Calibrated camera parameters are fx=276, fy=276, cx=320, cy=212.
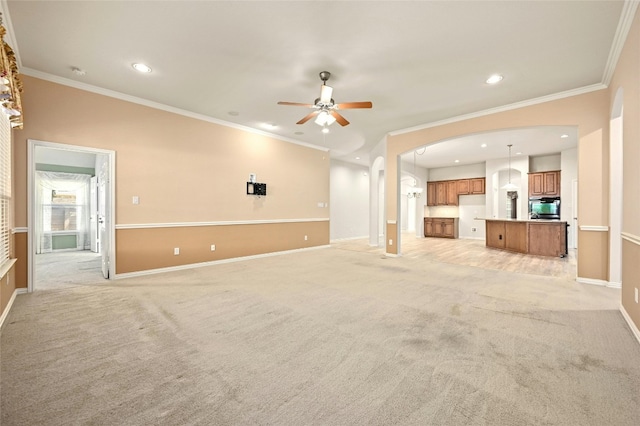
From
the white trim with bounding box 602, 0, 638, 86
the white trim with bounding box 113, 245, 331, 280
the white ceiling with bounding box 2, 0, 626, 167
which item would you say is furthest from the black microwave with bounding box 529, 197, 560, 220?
the white trim with bounding box 113, 245, 331, 280

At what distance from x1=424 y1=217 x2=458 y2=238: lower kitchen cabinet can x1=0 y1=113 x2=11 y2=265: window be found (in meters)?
11.2

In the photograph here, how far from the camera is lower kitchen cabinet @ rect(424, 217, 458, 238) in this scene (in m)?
10.6

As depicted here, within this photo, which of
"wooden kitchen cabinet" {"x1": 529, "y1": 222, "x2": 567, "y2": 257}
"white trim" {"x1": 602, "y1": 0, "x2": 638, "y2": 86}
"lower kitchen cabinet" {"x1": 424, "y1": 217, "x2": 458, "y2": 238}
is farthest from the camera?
"lower kitchen cabinet" {"x1": 424, "y1": 217, "x2": 458, "y2": 238}

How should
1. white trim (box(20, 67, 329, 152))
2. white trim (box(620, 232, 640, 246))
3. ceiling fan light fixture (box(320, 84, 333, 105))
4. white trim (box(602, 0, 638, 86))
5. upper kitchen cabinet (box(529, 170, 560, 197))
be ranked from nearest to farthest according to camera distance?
white trim (box(620, 232, 640, 246)) → white trim (box(602, 0, 638, 86)) → ceiling fan light fixture (box(320, 84, 333, 105)) → white trim (box(20, 67, 329, 152)) → upper kitchen cabinet (box(529, 170, 560, 197))

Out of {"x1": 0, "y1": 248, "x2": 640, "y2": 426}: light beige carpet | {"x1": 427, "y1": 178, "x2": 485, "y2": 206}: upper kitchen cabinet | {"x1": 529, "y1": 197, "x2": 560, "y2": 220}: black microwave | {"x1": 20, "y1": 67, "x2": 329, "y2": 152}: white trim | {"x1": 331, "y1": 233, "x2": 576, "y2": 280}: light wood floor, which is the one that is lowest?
{"x1": 0, "y1": 248, "x2": 640, "y2": 426}: light beige carpet

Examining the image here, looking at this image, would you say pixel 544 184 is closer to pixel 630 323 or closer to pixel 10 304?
pixel 630 323

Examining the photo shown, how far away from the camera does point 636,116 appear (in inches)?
98.2

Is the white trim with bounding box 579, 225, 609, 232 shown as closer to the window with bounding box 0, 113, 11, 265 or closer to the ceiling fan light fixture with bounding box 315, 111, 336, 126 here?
the ceiling fan light fixture with bounding box 315, 111, 336, 126

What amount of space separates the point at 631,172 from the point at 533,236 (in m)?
4.82

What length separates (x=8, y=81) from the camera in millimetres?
2299

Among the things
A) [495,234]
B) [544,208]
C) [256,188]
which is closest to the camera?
[256,188]

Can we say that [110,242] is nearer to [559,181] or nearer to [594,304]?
[594,304]

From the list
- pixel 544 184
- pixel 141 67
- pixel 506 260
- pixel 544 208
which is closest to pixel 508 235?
pixel 506 260

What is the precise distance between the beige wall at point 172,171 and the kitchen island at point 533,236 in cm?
553
